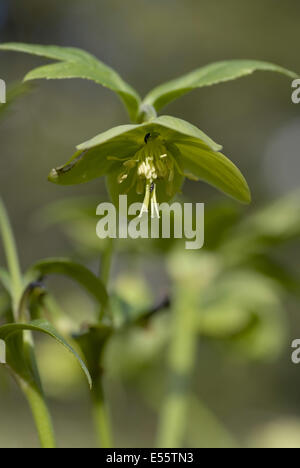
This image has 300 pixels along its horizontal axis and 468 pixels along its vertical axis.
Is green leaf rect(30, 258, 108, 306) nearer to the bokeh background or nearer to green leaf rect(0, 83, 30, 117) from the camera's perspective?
green leaf rect(0, 83, 30, 117)

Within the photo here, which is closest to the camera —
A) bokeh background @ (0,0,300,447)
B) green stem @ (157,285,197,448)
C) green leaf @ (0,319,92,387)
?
green leaf @ (0,319,92,387)

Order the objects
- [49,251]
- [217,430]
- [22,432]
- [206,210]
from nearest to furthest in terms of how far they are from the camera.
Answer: [206,210] < [217,430] < [22,432] < [49,251]

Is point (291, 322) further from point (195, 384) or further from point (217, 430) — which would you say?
point (217, 430)

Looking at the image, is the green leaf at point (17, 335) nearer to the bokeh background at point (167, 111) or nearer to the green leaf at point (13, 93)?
the green leaf at point (13, 93)

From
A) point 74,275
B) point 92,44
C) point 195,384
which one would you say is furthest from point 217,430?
point 92,44

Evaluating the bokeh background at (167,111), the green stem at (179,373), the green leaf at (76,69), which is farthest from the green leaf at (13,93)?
the bokeh background at (167,111)

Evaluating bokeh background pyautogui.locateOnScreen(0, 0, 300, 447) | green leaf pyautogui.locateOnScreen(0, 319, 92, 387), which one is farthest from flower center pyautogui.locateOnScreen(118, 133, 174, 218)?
bokeh background pyautogui.locateOnScreen(0, 0, 300, 447)

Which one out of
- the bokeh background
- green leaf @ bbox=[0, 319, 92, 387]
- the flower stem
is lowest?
green leaf @ bbox=[0, 319, 92, 387]
